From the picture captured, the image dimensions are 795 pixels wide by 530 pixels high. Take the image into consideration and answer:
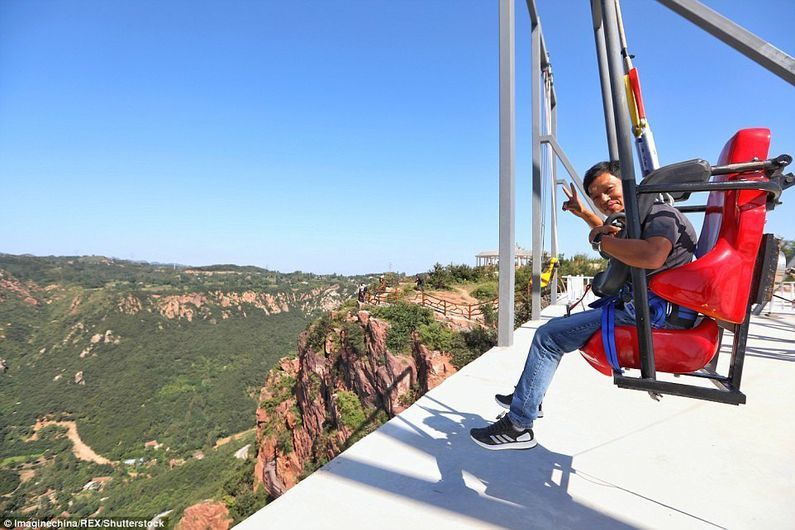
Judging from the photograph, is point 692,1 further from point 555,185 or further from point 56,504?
point 56,504

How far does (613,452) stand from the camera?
68.7 inches

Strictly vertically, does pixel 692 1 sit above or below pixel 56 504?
above

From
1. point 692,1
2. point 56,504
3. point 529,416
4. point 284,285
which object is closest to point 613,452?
point 529,416

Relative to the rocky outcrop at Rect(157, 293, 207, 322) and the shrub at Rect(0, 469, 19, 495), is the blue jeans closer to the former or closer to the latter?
the shrub at Rect(0, 469, 19, 495)

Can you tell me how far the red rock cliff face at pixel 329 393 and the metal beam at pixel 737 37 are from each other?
900 cm

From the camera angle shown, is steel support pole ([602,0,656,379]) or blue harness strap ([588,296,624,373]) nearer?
steel support pole ([602,0,656,379])

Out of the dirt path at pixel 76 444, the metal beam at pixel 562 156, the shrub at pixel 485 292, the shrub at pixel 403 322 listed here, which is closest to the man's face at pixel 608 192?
the metal beam at pixel 562 156

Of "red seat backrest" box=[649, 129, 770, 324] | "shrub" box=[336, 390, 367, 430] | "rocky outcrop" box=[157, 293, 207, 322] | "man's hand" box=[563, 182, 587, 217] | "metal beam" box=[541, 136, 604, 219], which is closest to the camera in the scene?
"red seat backrest" box=[649, 129, 770, 324]

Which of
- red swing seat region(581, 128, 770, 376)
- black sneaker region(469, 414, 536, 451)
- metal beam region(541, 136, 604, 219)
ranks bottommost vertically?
black sneaker region(469, 414, 536, 451)

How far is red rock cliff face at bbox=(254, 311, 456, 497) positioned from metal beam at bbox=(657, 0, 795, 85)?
9.00 meters

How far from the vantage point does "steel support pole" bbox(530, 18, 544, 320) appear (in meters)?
5.05

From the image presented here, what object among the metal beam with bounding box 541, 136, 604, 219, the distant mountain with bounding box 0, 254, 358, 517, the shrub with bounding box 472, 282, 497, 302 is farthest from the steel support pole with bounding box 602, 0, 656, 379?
the distant mountain with bounding box 0, 254, 358, 517

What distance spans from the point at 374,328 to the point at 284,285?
78.1 meters

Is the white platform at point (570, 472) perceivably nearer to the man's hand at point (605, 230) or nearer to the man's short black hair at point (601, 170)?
the man's hand at point (605, 230)
